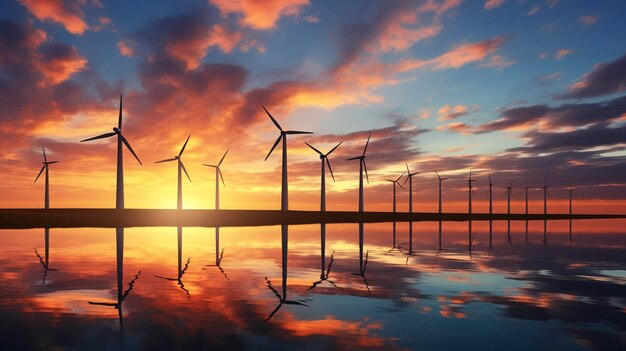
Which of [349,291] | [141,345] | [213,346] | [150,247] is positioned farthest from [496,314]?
[150,247]

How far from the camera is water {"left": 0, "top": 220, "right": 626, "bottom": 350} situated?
14.8 metres

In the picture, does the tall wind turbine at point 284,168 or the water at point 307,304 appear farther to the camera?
the tall wind turbine at point 284,168

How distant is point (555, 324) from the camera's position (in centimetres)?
1694

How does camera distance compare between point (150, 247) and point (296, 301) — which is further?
point (150, 247)

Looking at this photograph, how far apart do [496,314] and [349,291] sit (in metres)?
6.95

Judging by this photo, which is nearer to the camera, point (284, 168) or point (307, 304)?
point (307, 304)

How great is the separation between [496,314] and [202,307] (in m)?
11.1

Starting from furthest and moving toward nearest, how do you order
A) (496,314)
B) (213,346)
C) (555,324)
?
(496,314) < (555,324) < (213,346)

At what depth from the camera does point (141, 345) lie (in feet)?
46.3

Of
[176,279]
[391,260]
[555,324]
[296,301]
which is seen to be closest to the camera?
[555,324]

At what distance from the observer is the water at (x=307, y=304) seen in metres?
14.8

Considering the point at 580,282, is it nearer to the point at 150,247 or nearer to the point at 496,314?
the point at 496,314

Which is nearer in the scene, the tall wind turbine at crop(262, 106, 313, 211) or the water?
the water

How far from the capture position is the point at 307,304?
1994 centimetres
